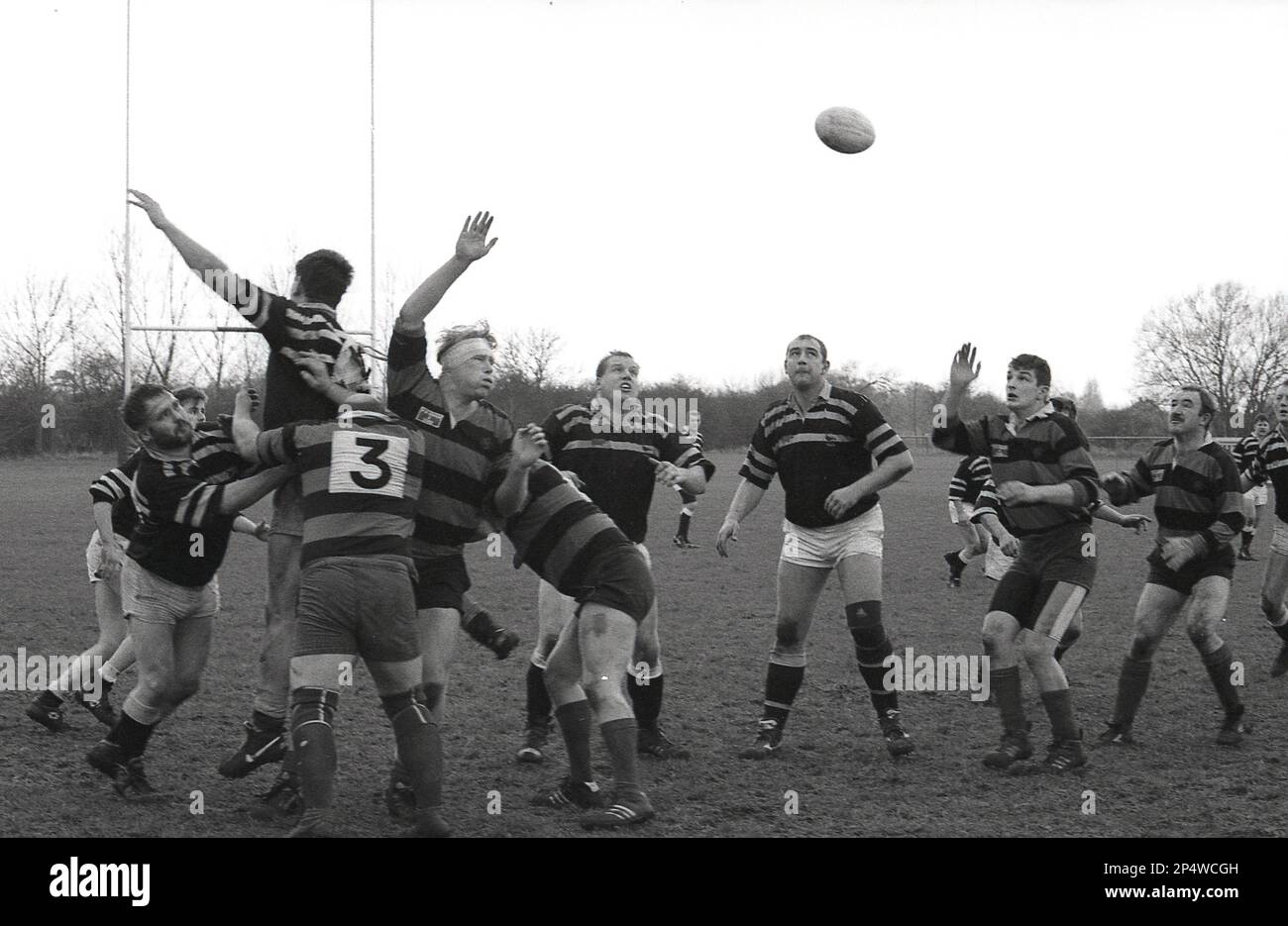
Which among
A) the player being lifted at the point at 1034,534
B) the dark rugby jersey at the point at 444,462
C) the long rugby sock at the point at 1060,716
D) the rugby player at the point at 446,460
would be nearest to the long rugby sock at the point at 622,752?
the rugby player at the point at 446,460

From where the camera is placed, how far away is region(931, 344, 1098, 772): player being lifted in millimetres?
5742

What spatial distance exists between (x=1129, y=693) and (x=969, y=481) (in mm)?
6949

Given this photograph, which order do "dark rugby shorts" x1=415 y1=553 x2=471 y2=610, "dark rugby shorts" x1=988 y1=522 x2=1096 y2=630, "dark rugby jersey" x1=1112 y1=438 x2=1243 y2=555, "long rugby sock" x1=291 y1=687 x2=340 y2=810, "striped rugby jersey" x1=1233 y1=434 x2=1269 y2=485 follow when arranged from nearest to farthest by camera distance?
"long rugby sock" x1=291 y1=687 x2=340 y2=810 → "dark rugby shorts" x1=415 y1=553 x2=471 y2=610 → "dark rugby shorts" x1=988 y1=522 x2=1096 y2=630 → "dark rugby jersey" x1=1112 y1=438 x2=1243 y2=555 → "striped rugby jersey" x1=1233 y1=434 x2=1269 y2=485

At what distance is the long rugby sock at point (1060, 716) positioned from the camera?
568 cm

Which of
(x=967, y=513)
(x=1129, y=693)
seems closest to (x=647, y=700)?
(x=1129, y=693)

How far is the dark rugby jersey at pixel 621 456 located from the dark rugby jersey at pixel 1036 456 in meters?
1.35

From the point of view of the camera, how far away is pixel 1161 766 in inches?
227

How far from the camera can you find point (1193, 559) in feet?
20.9

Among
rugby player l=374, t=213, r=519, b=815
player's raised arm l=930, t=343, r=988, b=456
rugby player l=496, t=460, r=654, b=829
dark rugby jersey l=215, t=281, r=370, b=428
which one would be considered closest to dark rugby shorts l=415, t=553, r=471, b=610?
rugby player l=374, t=213, r=519, b=815

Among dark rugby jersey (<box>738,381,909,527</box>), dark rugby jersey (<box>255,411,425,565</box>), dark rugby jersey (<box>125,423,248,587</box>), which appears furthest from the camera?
dark rugby jersey (<box>738,381,909,527</box>)

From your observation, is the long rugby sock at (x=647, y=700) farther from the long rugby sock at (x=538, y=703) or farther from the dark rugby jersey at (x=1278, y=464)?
the dark rugby jersey at (x=1278, y=464)

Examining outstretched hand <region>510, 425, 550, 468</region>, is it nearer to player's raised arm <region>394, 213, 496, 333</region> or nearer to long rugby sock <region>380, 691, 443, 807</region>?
player's raised arm <region>394, 213, 496, 333</region>

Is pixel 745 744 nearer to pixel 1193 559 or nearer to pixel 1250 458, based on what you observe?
pixel 1193 559

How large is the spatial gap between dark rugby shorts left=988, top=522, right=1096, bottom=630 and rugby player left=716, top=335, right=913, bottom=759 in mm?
659
